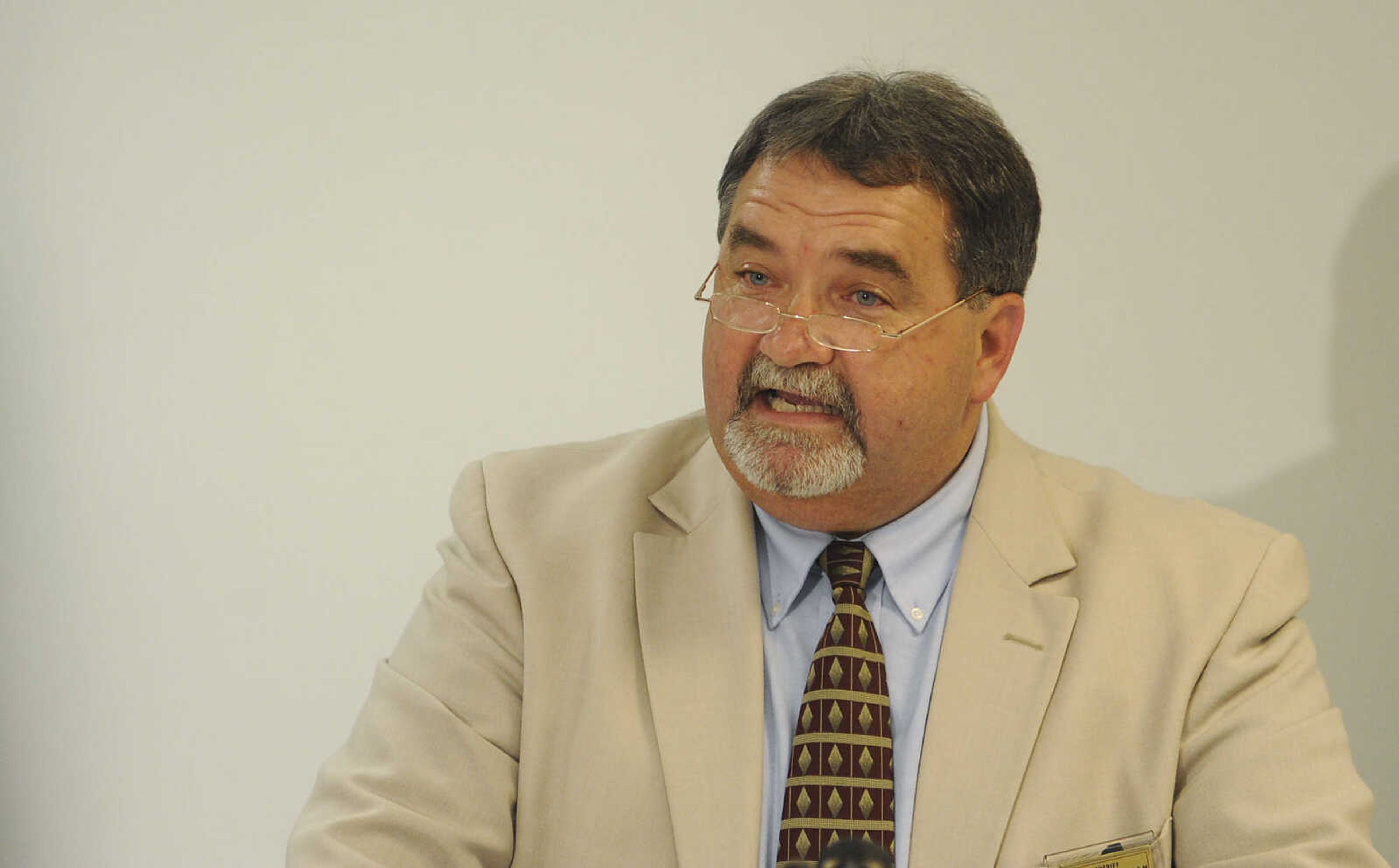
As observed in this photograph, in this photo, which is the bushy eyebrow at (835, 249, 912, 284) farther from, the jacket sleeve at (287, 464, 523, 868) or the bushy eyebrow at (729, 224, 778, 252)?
the jacket sleeve at (287, 464, 523, 868)

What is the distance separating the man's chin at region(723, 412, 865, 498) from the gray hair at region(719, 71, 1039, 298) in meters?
0.31

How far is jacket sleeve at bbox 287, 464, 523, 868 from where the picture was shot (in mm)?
2027

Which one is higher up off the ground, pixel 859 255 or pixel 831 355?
pixel 859 255

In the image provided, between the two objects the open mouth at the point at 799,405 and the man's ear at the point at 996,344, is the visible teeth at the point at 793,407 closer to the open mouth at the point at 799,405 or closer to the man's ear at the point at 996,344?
the open mouth at the point at 799,405

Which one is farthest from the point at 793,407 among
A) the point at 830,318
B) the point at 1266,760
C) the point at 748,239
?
the point at 1266,760

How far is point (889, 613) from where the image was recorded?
87.8 inches

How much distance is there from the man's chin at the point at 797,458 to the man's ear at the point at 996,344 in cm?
29

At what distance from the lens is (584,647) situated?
2201 millimetres

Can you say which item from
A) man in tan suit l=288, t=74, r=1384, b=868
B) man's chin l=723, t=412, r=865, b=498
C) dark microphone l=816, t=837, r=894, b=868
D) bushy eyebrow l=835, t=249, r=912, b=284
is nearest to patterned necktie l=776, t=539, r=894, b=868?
man in tan suit l=288, t=74, r=1384, b=868

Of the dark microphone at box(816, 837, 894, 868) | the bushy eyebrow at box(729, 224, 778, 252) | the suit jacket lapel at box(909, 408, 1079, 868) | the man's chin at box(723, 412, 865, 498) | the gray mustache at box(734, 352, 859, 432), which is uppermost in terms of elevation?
the bushy eyebrow at box(729, 224, 778, 252)

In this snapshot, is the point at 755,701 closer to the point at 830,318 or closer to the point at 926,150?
the point at 830,318

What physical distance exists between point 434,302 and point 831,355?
1188 millimetres

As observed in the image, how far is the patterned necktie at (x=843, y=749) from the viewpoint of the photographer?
2033mm

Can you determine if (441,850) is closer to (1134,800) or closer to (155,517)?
(1134,800)
